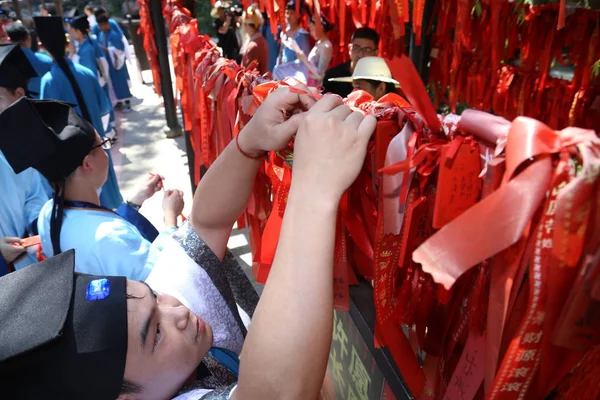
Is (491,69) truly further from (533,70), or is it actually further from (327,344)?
(327,344)

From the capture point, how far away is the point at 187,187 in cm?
424

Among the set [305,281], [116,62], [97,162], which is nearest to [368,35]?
[97,162]

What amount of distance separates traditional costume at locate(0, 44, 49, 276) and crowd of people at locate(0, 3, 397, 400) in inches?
19.8

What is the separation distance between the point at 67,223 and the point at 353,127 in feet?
4.18

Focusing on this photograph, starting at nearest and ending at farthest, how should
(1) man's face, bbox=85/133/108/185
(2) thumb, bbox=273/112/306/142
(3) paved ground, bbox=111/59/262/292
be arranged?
(2) thumb, bbox=273/112/306/142
(1) man's face, bbox=85/133/108/185
(3) paved ground, bbox=111/59/262/292

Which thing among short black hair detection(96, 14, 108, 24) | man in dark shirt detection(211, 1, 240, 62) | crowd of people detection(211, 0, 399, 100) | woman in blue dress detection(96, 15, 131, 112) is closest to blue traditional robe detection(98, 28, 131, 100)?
woman in blue dress detection(96, 15, 131, 112)

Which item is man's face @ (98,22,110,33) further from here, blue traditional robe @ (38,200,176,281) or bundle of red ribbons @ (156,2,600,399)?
bundle of red ribbons @ (156,2,600,399)

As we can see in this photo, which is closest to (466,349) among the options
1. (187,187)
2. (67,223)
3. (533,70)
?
(67,223)

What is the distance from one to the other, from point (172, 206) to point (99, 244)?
40cm

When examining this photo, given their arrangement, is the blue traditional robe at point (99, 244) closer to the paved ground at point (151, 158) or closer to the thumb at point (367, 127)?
the thumb at point (367, 127)

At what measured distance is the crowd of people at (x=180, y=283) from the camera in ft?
2.00

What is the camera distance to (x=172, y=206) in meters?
1.86

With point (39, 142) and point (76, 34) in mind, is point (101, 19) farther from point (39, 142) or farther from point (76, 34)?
point (39, 142)

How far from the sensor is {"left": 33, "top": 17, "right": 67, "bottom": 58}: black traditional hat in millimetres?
2979
